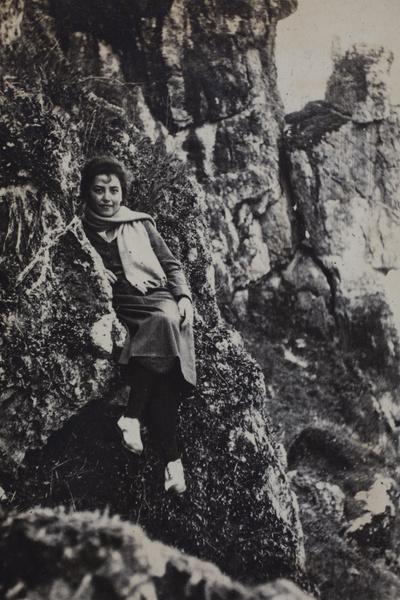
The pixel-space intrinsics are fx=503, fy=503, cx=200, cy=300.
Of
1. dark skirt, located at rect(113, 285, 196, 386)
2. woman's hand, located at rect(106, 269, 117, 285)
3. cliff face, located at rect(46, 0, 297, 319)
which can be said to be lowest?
dark skirt, located at rect(113, 285, 196, 386)

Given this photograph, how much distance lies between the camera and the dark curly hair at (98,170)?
3.11m

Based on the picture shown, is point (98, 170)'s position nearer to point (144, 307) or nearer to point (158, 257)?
point (158, 257)

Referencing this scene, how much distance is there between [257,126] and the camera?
12.9 ft

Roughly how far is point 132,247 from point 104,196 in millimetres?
359

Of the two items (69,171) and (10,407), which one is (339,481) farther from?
(69,171)

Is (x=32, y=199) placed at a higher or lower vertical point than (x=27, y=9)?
lower

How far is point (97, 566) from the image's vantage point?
267 centimetres

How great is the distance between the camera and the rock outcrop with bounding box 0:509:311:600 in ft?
8.55

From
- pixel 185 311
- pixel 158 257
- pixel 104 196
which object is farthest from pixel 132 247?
pixel 185 311

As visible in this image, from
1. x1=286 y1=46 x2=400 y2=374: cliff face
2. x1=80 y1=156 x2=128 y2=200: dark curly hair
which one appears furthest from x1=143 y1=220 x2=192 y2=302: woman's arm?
x1=286 y1=46 x2=400 y2=374: cliff face

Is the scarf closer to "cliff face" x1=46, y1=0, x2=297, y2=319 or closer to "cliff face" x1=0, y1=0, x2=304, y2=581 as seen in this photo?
"cliff face" x1=0, y1=0, x2=304, y2=581

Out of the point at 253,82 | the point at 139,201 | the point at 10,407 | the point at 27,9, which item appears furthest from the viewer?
the point at 253,82

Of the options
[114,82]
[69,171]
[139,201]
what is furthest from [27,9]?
[139,201]

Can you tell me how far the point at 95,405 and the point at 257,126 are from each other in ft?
8.06
